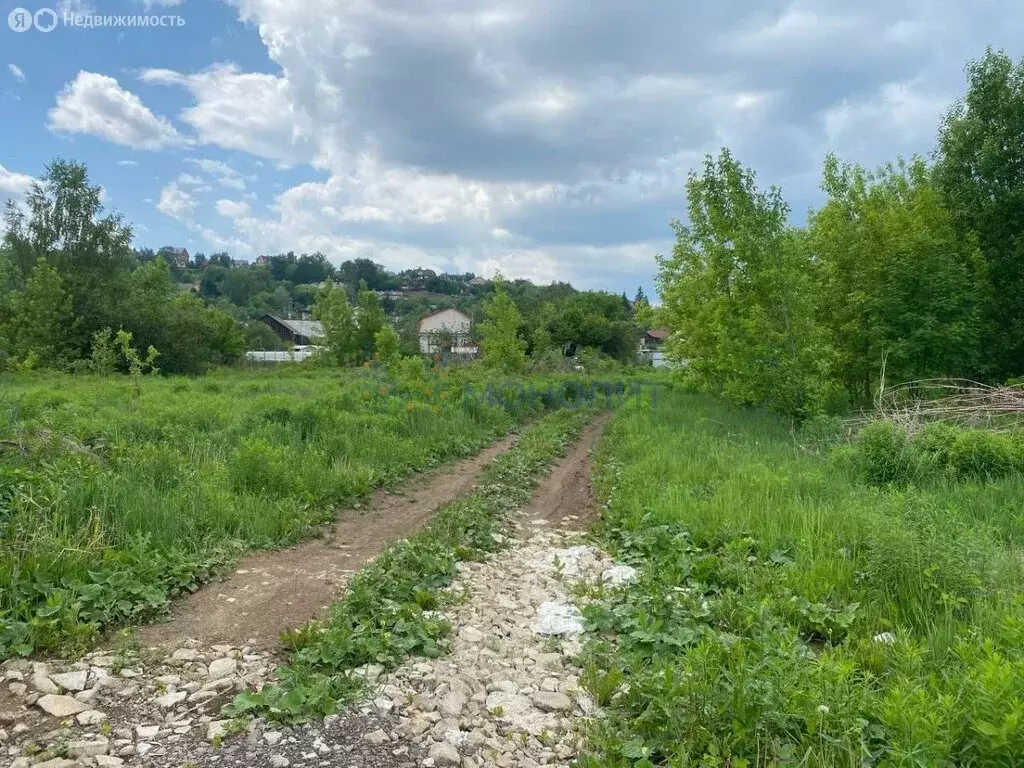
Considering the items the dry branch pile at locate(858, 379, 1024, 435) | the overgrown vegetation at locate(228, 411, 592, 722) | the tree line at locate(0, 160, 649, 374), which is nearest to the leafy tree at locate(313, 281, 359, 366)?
the tree line at locate(0, 160, 649, 374)

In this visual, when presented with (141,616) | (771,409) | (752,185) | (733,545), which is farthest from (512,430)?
(141,616)

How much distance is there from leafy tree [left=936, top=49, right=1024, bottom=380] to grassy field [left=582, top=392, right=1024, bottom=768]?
433 inches

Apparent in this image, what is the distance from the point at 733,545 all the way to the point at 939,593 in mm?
1594

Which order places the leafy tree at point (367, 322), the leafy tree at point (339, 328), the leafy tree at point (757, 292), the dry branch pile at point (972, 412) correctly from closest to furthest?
the dry branch pile at point (972, 412) < the leafy tree at point (757, 292) < the leafy tree at point (339, 328) < the leafy tree at point (367, 322)

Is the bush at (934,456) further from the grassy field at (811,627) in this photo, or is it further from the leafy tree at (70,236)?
the leafy tree at (70,236)

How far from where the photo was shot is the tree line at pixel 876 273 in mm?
14250

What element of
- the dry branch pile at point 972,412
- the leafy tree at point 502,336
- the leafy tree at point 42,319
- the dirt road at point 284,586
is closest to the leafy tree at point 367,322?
the leafy tree at point 502,336

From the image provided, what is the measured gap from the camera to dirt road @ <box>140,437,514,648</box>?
4479 mm

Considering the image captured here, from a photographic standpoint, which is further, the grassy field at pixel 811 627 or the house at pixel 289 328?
the house at pixel 289 328

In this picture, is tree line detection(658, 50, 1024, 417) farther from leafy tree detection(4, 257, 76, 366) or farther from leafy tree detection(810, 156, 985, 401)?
leafy tree detection(4, 257, 76, 366)

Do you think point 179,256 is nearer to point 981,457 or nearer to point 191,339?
point 191,339

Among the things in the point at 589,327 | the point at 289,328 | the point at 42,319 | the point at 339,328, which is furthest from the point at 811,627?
the point at 289,328

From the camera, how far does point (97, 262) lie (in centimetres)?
3388

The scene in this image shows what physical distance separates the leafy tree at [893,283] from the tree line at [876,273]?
31 mm
